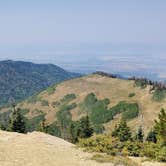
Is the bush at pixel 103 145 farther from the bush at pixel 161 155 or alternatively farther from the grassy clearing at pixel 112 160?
the bush at pixel 161 155

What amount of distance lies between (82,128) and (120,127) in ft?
45.5

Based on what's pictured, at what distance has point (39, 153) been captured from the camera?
1623 inches

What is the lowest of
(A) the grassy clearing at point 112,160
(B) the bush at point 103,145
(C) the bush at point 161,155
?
(C) the bush at point 161,155

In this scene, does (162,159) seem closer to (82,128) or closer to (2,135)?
(2,135)

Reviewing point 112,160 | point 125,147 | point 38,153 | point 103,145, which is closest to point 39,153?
point 38,153

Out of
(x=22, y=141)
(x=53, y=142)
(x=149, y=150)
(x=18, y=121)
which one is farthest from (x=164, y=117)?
(x=18, y=121)

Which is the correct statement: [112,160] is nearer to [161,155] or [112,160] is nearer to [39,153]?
[39,153]

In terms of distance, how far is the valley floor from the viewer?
37938 mm

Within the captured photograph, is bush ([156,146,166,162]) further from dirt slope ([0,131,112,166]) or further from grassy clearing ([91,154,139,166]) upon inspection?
dirt slope ([0,131,112,166])

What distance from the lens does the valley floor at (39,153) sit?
37938 millimetres

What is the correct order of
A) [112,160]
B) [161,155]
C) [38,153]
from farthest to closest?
1. [161,155]
2. [38,153]
3. [112,160]

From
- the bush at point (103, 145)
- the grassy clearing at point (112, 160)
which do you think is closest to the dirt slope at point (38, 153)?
the grassy clearing at point (112, 160)

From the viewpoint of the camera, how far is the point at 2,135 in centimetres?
5203

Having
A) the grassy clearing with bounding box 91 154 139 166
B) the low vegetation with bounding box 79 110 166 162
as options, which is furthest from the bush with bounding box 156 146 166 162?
the grassy clearing with bounding box 91 154 139 166
